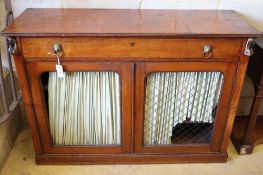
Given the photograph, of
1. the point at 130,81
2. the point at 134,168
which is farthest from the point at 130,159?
the point at 130,81

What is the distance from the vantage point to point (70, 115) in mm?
1596

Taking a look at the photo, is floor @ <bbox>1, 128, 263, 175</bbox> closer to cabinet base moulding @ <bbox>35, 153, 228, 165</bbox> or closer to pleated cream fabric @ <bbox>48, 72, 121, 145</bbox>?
cabinet base moulding @ <bbox>35, 153, 228, 165</bbox>

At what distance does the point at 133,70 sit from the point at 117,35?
8.2 inches

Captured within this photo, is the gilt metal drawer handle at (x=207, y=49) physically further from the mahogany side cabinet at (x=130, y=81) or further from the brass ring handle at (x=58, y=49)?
the brass ring handle at (x=58, y=49)

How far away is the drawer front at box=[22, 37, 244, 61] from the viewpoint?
1.35 metres

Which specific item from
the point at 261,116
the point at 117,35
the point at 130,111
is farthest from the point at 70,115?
the point at 261,116

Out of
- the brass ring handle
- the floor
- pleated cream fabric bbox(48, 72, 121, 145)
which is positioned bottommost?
the floor

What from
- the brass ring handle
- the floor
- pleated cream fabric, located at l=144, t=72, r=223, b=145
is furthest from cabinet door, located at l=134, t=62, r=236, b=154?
the brass ring handle

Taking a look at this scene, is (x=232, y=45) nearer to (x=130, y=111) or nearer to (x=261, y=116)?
(x=130, y=111)

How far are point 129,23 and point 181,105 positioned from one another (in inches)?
20.7

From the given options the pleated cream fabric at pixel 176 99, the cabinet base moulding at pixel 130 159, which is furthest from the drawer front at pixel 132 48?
the cabinet base moulding at pixel 130 159

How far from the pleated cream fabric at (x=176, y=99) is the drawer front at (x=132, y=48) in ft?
0.45

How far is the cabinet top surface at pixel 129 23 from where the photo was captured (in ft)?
4.32

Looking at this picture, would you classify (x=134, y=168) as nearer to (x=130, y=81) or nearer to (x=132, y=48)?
(x=130, y=81)
